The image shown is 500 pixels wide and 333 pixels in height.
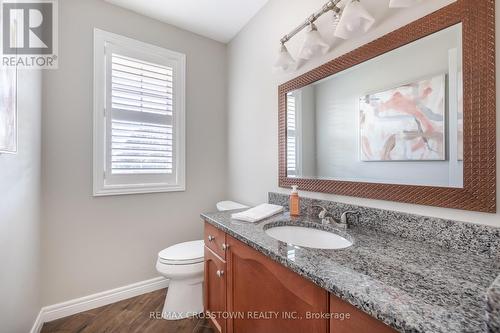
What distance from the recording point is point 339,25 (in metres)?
1.11

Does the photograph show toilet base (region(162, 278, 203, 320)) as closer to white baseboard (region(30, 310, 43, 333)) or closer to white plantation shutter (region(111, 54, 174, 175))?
white baseboard (region(30, 310, 43, 333))

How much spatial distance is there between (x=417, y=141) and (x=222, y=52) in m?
2.21

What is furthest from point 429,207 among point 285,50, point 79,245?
point 79,245

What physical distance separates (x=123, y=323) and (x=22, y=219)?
3.33ft

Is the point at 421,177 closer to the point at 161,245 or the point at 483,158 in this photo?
the point at 483,158

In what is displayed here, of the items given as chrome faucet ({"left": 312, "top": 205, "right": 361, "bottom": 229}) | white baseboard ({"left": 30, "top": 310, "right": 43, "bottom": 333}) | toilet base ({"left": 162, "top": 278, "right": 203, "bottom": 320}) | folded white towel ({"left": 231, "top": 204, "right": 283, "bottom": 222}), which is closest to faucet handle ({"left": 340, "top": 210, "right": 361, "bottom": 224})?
chrome faucet ({"left": 312, "top": 205, "right": 361, "bottom": 229})

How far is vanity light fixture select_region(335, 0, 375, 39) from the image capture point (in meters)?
1.03

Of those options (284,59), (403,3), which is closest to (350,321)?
(403,3)

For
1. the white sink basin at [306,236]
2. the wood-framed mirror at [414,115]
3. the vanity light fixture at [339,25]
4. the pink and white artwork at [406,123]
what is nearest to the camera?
the wood-framed mirror at [414,115]

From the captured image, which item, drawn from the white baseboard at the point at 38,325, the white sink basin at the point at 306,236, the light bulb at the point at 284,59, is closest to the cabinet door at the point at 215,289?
the white sink basin at the point at 306,236

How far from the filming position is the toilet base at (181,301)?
1.70m

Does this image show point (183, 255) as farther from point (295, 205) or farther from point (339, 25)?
point (339, 25)

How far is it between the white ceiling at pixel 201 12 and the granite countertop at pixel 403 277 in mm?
1944

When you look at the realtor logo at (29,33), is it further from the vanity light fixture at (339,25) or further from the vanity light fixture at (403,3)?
the vanity light fixture at (403,3)
